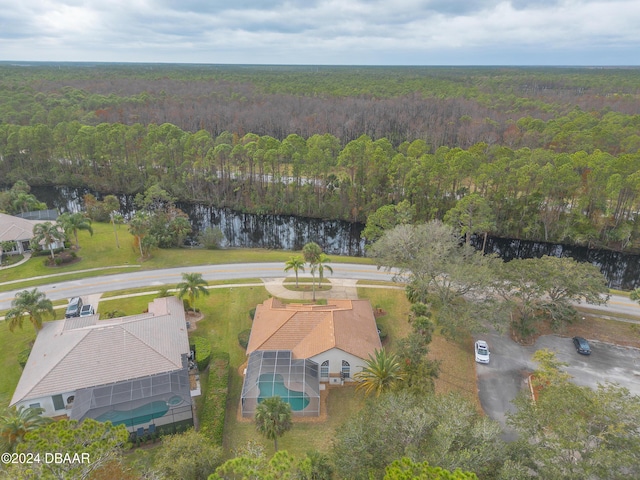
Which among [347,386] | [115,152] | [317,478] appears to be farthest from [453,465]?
[115,152]

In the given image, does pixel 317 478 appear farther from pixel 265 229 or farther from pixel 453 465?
pixel 265 229

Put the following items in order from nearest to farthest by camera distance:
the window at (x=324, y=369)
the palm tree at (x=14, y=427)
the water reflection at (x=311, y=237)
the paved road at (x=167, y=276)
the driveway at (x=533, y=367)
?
the palm tree at (x=14, y=427)
the driveway at (x=533, y=367)
the window at (x=324, y=369)
the paved road at (x=167, y=276)
the water reflection at (x=311, y=237)

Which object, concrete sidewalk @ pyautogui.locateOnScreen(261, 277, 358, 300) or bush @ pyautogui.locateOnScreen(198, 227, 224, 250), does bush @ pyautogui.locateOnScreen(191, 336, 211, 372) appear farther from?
bush @ pyautogui.locateOnScreen(198, 227, 224, 250)

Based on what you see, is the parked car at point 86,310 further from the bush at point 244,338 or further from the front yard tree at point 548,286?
the front yard tree at point 548,286

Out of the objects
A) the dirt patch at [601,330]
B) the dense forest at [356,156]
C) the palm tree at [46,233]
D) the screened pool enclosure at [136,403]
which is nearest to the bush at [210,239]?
the palm tree at [46,233]

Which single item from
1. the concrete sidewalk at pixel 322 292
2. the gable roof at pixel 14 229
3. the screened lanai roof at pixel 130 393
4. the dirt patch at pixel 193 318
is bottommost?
the dirt patch at pixel 193 318
